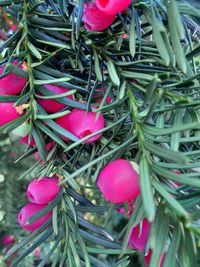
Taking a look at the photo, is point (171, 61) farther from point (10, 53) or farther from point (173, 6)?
point (10, 53)

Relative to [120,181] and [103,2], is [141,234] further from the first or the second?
[103,2]

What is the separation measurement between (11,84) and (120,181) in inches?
5.5

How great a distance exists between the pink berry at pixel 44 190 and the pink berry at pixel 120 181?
9 cm

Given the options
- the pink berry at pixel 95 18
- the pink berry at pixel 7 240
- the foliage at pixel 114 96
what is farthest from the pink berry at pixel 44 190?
the pink berry at pixel 7 240

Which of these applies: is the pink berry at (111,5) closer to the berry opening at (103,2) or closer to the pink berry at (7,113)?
the berry opening at (103,2)

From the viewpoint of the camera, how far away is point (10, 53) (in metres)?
0.40

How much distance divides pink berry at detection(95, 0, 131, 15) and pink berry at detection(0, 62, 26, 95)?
0.09 metres

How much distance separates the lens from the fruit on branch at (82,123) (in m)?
0.36

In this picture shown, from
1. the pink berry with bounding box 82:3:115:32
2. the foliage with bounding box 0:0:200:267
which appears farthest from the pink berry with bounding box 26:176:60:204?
the pink berry with bounding box 82:3:115:32

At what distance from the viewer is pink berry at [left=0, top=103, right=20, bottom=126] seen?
373mm

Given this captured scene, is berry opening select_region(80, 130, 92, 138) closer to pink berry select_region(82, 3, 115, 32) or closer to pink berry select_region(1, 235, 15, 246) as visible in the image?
pink berry select_region(82, 3, 115, 32)

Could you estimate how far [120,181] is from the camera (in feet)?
0.99

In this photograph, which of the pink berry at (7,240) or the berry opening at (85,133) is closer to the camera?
the berry opening at (85,133)

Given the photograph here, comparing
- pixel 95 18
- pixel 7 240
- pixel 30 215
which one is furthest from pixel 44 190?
pixel 7 240
